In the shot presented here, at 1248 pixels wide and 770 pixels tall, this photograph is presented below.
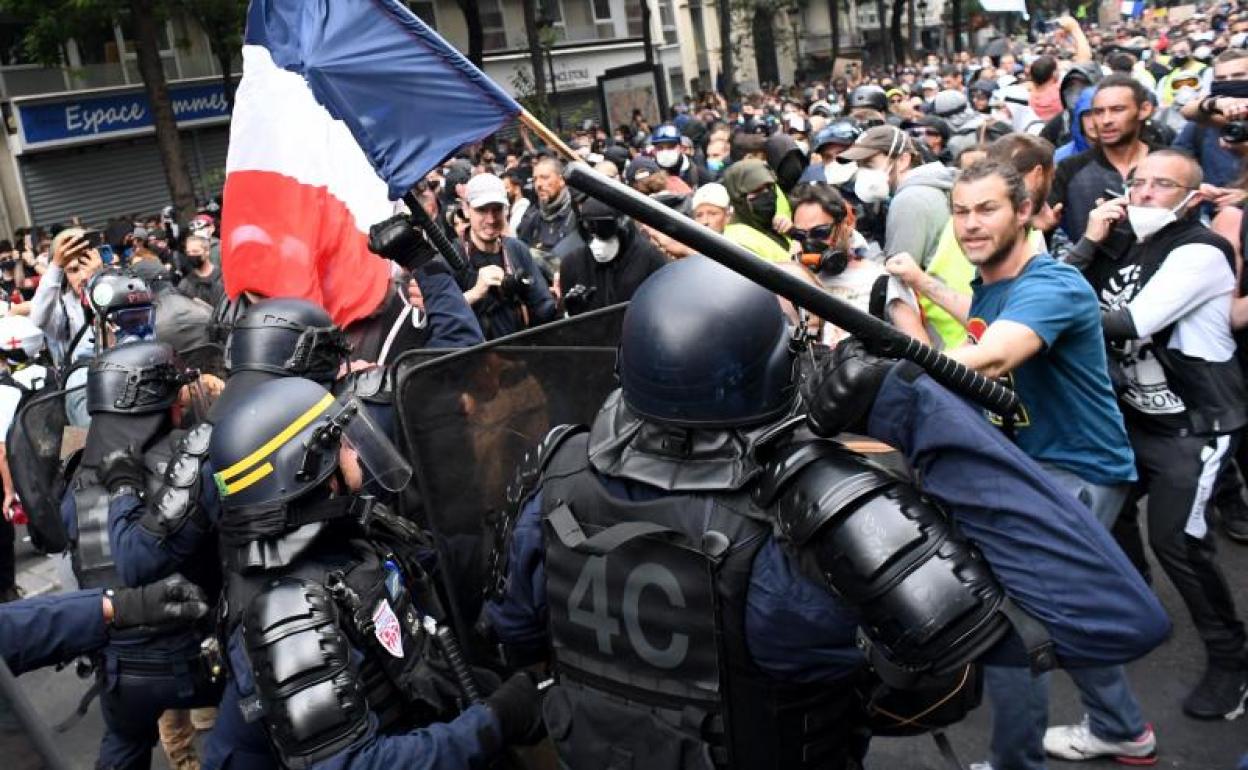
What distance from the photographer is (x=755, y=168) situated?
17.4 feet

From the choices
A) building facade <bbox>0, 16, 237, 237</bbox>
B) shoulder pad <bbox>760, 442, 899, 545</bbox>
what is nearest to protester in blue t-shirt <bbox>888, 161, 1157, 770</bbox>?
shoulder pad <bbox>760, 442, 899, 545</bbox>

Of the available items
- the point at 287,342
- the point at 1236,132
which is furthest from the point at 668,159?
the point at 287,342

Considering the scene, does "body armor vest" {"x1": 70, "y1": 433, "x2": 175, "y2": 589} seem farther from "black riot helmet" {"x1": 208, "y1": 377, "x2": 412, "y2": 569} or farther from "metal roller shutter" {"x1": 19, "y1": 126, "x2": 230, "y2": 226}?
"metal roller shutter" {"x1": 19, "y1": 126, "x2": 230, "y2": 226}

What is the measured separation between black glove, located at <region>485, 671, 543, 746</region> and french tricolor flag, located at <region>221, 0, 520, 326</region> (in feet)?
6.66

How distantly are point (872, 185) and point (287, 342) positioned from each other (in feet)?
11.7

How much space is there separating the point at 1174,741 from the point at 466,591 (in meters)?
2.42

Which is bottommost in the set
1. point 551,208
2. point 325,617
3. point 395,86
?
point 325,617

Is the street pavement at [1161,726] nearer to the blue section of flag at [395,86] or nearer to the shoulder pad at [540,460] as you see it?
the shoulder pad at [540,460]

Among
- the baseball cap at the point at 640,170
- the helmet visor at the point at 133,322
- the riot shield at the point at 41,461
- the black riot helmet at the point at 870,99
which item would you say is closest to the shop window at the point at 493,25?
the black riot helmet at the point at 870,99

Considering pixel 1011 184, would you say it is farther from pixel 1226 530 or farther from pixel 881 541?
pixel 1226 530

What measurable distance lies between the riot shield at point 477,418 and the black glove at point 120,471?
1022 millimetres

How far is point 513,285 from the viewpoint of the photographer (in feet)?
16.2

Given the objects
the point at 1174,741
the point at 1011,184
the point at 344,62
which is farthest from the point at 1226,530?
the point at 344,62

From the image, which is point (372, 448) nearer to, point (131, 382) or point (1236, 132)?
point (131, 382)
